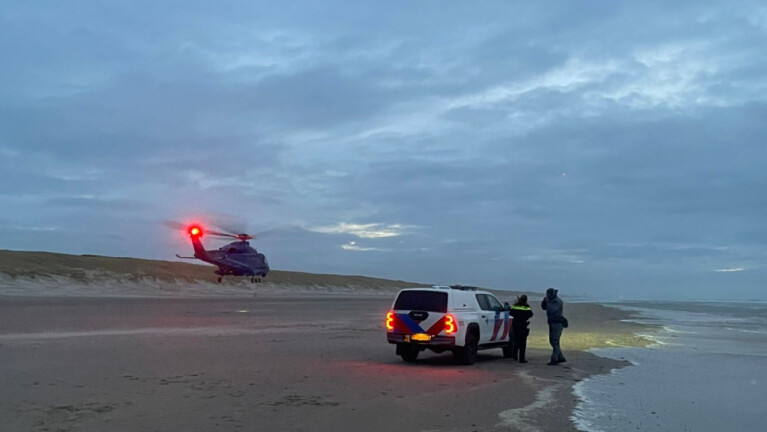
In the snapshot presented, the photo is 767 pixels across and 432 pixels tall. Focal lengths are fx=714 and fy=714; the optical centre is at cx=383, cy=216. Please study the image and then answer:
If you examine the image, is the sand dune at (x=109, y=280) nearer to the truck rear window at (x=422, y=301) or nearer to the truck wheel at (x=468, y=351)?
the truck rear window at (x=422, y=301)

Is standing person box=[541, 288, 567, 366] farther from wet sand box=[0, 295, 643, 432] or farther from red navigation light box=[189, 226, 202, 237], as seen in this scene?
red navigation light box=[189, 226, 202, 237]

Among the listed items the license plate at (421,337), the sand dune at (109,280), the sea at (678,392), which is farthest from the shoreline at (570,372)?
the sand dune at (109,280)

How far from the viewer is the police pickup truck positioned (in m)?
16.5

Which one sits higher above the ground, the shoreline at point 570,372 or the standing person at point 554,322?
the standing person at point 554,322

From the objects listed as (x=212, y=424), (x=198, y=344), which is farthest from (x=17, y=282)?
(x=212, y=424)

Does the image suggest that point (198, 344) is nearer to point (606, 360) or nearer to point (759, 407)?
point (606, 360)

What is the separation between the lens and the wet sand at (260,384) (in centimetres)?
961

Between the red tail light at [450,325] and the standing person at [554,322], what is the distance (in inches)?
94.0

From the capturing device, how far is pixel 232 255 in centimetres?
6500

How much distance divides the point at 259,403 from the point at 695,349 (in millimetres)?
16679

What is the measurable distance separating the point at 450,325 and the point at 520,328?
90.6 inches

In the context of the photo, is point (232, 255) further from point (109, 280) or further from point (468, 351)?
point (468, 351)

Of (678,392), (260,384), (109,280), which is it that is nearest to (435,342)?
(260,384)

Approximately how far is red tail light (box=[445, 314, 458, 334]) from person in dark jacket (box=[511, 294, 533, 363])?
212 cm
